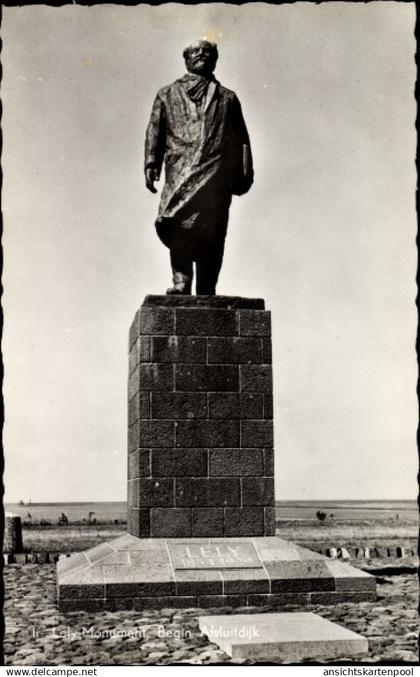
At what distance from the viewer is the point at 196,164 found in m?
9.65

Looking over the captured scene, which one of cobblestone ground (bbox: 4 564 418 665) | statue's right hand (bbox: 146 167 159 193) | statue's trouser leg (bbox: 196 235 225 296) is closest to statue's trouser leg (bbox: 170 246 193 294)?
statue's trouser leg (bbox: 196 235 225 296)

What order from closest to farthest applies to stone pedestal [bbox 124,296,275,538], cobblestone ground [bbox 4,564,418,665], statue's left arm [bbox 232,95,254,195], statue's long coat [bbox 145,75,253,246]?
cobblestone ground [bbox 4,564,418,665], stone pedestal [bbox 124,296,275,538], statue's long coat [bbox 145,75,253,246], statue's left arm [bbox 232,95,254,195]

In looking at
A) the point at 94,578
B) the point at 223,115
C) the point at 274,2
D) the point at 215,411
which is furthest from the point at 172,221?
the point at 94,578

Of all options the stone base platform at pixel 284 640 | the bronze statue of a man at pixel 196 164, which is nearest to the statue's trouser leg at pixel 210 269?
the bronze statue of a man at pixel 196 164

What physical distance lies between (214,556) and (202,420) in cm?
144

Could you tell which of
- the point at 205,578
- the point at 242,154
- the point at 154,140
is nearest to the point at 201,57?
the point at 154,140

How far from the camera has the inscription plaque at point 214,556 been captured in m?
8.23

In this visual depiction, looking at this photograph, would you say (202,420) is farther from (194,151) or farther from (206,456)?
(194,151)

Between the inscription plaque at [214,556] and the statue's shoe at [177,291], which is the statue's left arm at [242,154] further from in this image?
the inscription plaque at [214,556]

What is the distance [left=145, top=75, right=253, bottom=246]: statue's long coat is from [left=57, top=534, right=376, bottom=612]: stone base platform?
3.56 m

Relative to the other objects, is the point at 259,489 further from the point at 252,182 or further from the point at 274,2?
the point at 274,2

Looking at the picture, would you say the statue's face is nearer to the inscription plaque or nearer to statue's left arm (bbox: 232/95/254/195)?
statue's left arm (bbox: 232/95/254/195)

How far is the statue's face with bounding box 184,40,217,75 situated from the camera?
382 inches

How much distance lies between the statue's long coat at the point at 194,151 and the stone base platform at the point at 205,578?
3560mm
